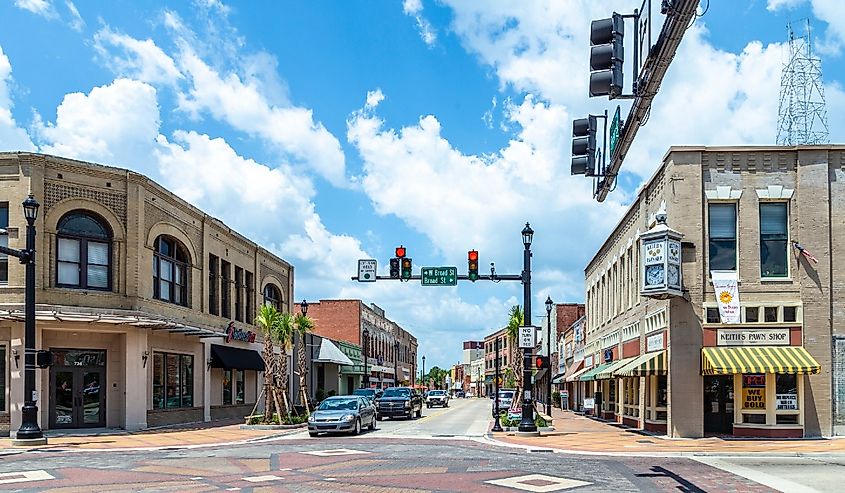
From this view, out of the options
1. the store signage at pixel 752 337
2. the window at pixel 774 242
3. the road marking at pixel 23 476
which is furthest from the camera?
the window at pixel 774 242

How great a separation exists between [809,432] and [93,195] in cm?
2504

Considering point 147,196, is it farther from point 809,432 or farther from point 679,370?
point 809,432

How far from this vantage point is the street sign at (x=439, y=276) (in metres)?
33.5

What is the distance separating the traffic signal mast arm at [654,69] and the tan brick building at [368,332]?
61320 millimetres

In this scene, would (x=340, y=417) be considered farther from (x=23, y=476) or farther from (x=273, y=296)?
(x=273, y=296)

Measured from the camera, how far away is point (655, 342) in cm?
3053

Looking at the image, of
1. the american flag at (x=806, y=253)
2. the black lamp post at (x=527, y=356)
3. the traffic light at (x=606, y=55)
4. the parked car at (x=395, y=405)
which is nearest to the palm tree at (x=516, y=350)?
the black lamp post at (x=527, y=356)

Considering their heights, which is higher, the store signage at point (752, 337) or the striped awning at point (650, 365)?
the store signage at point (752, 337)

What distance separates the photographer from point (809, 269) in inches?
1089

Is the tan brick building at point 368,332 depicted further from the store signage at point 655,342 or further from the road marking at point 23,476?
the road marking at point 23,476

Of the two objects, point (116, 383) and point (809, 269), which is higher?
point (809, 269)

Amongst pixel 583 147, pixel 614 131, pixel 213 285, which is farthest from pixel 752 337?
pixel 213 285

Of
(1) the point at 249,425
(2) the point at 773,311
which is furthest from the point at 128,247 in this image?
(2) the point at 773,311

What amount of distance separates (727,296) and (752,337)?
1.51 m
